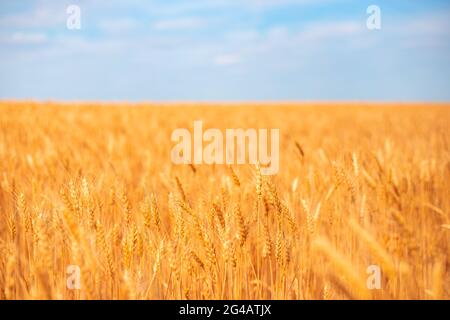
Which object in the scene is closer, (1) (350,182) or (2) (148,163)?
(1) (350,182)

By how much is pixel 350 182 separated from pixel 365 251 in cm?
26

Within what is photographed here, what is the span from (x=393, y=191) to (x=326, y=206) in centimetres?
26

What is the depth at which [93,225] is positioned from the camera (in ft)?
4.58

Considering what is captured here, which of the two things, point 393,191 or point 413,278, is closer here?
point 413,278
